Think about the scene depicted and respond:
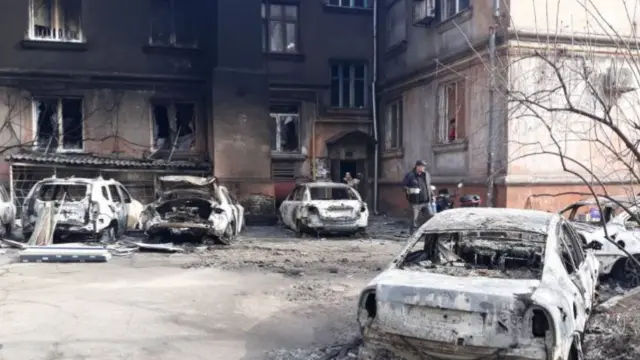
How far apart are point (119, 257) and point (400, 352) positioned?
800 cm

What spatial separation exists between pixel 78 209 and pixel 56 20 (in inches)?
365

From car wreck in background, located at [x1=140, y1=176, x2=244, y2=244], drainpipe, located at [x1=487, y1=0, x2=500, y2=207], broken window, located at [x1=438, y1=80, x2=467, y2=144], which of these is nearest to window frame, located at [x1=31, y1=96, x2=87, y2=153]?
car wreck in background, located at [x1=140, y1=176, x2=244, y2=244]

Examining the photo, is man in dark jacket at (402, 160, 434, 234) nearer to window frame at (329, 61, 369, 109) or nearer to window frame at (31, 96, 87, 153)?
window frame at (329, 61, 369, 109)

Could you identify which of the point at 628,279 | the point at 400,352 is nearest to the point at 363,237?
the point at 628,279

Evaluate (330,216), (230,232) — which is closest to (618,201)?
(330,216)

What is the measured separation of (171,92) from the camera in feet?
62.7

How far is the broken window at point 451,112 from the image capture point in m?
15.1

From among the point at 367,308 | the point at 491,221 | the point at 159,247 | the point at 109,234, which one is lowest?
the point at 159,247

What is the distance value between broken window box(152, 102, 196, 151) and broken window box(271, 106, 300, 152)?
295cm

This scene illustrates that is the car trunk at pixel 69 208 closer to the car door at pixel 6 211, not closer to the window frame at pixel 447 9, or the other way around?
the car door at pixel 6 211

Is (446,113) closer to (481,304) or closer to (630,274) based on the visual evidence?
(630,274)

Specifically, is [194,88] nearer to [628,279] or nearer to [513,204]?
[513,204]

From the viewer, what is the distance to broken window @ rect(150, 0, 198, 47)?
63.5 feet

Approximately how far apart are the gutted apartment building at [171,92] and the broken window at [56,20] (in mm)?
33
